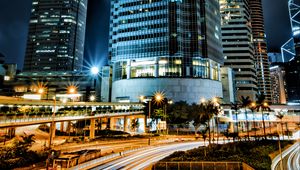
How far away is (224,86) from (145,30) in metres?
66.7

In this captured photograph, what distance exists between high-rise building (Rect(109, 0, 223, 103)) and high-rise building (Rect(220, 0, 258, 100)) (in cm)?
3528

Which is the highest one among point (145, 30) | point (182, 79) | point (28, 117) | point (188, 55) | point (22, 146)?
point (145, 30)

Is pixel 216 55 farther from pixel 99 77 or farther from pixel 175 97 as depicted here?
pixel 99 77

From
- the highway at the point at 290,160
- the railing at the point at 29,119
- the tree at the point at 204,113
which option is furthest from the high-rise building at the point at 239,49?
the railing at the point at 29,119

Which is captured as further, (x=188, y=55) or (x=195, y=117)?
(x=188, y=55)

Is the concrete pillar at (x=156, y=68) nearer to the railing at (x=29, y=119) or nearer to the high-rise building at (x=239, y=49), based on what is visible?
the railing at (x=29, y=119)

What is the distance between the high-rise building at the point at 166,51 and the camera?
11431 cm

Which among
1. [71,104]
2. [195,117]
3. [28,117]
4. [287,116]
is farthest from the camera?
[287,116]

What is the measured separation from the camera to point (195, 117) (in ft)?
266

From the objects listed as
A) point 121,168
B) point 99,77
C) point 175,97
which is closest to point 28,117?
point 121,168

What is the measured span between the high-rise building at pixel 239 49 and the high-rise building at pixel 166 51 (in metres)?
35.3

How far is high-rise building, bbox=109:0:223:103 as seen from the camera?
114m

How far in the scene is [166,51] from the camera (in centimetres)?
11656

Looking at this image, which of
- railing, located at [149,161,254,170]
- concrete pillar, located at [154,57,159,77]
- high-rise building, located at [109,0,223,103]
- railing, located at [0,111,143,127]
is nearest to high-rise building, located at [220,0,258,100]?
high-rise building, located at [109,0,223,103]
